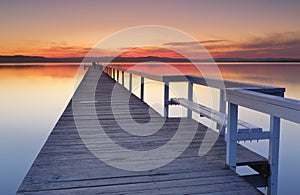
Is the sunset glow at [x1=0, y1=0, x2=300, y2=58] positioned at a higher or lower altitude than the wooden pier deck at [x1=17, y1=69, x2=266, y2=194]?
higher

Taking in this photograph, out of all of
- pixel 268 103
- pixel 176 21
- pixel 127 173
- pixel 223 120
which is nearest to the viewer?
pixel 268 103

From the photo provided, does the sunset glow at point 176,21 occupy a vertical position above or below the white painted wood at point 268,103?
above

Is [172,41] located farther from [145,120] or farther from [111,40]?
[145,120]

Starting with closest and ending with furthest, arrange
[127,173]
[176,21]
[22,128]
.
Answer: [127,173] → [22,128] → [176,21]

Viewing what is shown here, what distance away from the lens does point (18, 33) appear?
2320 centimetres

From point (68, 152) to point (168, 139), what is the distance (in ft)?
3.54

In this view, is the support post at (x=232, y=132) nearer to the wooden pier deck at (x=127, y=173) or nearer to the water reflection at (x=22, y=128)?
the wooden pier deck at (x=127, y=173)

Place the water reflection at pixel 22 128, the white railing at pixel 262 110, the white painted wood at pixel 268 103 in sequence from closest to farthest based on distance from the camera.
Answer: the white painted wood at pixel 268 103
the white railing at pixel 262 110
the water reflection at pixel 22 128

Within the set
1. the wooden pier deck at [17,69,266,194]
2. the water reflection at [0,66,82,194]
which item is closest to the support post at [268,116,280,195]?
the wooden pier deck at [17,69,266,194]

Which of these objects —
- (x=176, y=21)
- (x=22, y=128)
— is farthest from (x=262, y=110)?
(x=176, y=21)

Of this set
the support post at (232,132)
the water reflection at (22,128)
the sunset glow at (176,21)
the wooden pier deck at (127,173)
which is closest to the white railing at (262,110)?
the support post at (232,132)

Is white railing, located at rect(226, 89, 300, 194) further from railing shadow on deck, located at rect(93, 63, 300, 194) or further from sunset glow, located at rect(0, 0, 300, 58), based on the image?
sunset glow, located at rect(0, 0, 300, 58)

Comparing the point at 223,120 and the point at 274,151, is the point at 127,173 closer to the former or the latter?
the point at 274,151

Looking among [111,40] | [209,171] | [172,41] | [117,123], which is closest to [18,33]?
[111,40]
